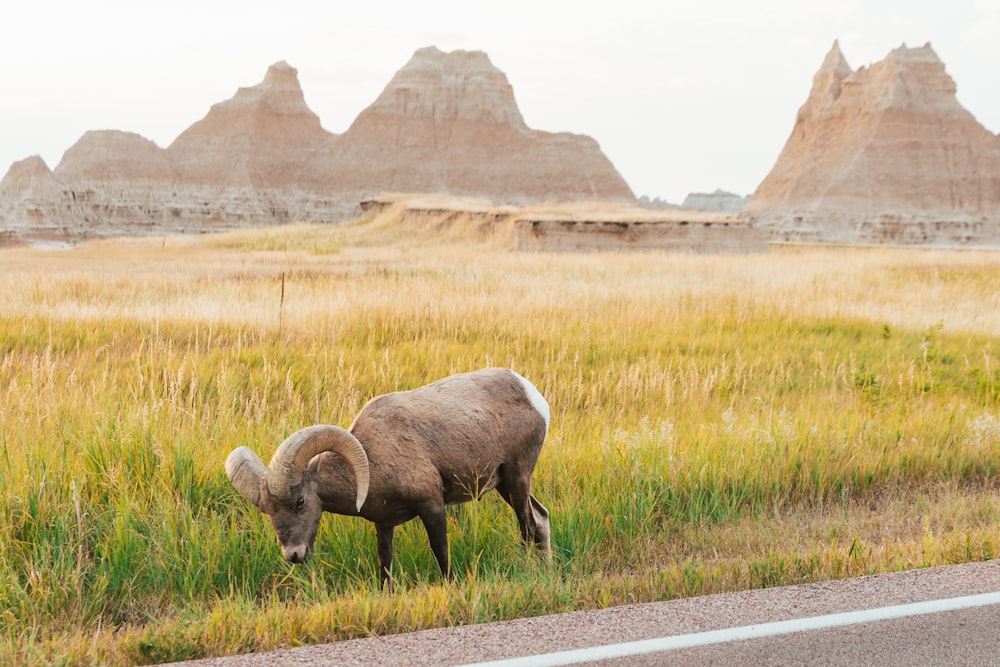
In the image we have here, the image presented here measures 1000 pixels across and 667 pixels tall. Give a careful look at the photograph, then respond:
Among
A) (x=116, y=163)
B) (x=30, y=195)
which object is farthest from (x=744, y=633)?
(x=116, y=163)

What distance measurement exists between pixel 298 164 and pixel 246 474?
14427 centimetres

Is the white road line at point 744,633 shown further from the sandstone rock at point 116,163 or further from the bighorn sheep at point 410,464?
the sandstone rock at point 116,163

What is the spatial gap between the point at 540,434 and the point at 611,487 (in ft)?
5.20

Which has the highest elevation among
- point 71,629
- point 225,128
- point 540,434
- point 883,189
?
point 225,128

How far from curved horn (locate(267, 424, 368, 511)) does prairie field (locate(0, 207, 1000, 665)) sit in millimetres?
745

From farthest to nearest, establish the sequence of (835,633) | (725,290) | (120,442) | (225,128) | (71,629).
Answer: (225,128)
(725,290)
(120,442)
(71,629)
(835,633)

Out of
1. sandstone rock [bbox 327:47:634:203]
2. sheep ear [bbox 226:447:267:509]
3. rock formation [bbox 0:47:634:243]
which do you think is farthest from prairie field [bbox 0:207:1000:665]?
sandstone rock [bbox 327:47:634:203]

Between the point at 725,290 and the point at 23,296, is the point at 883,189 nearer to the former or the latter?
the point at 725,290

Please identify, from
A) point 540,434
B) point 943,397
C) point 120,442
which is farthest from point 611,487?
point 943,397

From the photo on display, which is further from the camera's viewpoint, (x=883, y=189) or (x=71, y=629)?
(x=883, y=189)

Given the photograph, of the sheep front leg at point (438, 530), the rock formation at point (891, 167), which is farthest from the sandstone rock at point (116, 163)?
the sheep front leg at point (438, 530)

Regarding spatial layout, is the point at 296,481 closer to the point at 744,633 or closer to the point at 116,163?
the point at 744,633

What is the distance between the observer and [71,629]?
4.47 meters

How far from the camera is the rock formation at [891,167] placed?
348 feet
